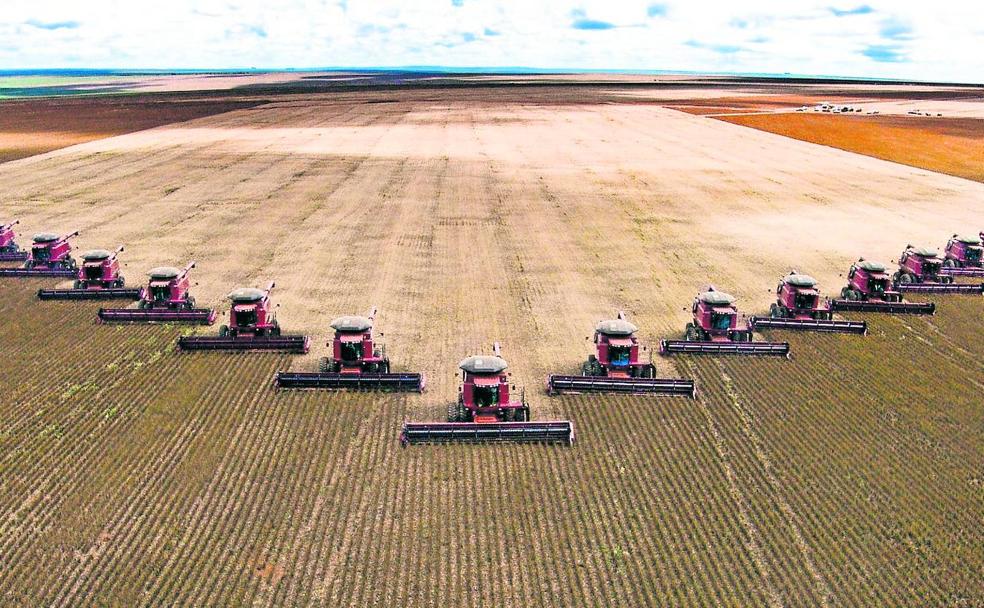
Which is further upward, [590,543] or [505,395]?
[505,395]

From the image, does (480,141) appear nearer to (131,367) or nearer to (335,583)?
(131,367)

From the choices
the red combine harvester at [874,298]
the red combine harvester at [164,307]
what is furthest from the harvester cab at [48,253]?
the red combine harvester at [874,298]

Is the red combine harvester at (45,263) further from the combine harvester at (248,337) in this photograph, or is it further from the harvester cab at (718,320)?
the harvester cab at (718,320)

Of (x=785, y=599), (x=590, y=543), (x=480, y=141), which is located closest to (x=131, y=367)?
(x=590, y=543)

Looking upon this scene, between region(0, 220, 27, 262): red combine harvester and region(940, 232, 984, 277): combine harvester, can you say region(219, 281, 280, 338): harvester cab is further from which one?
region(940, 232, 984, 277): combine harvester

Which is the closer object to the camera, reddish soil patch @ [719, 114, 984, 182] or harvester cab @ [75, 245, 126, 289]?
harvester cab @ [75, 245, 126, 289]

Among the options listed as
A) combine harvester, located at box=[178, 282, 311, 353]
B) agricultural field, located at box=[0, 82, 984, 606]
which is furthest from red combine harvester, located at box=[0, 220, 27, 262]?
combine harvester, located at box=[178, 282, 311, 353]
